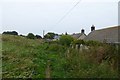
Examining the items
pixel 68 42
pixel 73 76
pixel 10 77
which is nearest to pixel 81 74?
pixel 73 76

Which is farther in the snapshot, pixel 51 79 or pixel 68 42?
pixel 68 42

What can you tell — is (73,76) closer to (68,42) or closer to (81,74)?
(81,74)

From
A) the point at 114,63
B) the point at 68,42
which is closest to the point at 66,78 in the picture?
the point at 114,63

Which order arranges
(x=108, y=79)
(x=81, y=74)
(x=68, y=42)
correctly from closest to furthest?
(x=108, y=79), (x=81, y=74), (x=68, y=42)

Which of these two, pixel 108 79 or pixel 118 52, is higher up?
pixel 118 52

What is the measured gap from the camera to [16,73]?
905 cm

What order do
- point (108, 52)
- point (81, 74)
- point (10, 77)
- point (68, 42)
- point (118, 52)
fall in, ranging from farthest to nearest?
1. point (68, 42)
2. point (108, 52)
3. point (118, 52)
4. point (10, 77)
5. point (81, 74)

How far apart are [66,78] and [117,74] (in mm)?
1793

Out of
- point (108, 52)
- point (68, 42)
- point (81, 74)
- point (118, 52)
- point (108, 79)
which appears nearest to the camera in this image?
point (108, 79)

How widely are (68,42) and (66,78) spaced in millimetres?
20764

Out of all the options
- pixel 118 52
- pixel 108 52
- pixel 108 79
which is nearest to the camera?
pixel 108 79

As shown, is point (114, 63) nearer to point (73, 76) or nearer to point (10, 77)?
point (73, 76)

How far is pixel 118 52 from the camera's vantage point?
8859mm

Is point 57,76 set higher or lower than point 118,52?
lower
